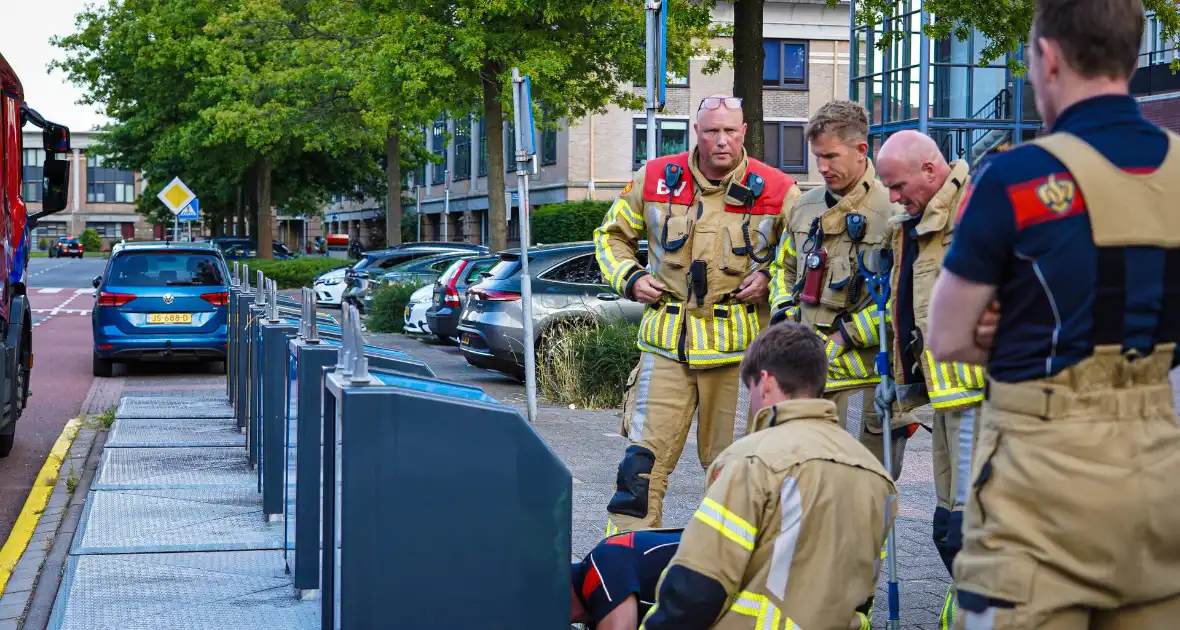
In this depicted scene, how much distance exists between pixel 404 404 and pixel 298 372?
208 cm

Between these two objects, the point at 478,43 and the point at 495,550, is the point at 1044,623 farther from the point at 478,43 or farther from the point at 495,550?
the point at 478,43

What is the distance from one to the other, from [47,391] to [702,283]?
37.7ft

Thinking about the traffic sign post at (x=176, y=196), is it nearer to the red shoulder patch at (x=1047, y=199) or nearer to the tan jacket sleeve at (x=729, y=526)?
the tan jacket sleeve at (x=729, y=526)

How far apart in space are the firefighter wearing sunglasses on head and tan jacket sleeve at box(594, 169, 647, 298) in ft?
0.06

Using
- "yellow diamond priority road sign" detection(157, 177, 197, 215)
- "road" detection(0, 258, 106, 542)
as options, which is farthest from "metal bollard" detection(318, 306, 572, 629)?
"yellow diamond priority road sign" detection(157, 177, 197, 215)

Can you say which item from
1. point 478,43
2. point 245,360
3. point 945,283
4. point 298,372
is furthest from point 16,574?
point 478,43

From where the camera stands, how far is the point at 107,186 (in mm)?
138750

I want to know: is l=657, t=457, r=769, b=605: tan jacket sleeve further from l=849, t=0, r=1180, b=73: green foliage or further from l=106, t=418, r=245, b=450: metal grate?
l=849, t=0, r=1180, b=73: green foliage

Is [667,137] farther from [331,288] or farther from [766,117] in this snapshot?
[331,288]

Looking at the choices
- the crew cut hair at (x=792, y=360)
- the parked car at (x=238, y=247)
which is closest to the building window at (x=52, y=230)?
the parked car at (x=238, y=247)

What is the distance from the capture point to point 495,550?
3.82 metres

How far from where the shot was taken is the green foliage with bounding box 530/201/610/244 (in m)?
42.8

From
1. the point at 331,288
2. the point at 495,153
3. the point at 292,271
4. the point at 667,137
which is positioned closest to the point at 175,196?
the point at 331,288

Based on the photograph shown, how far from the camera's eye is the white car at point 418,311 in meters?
21.9
